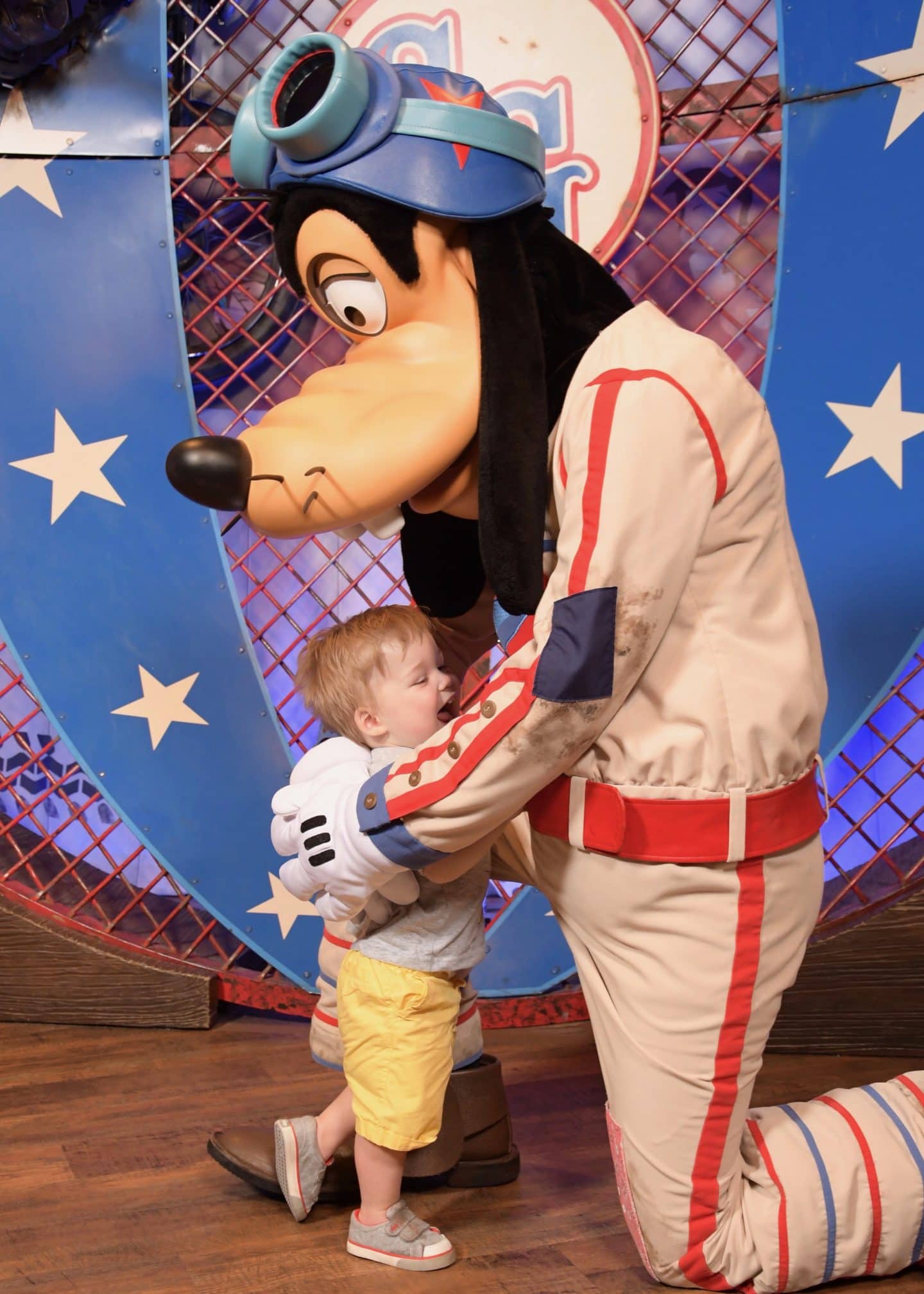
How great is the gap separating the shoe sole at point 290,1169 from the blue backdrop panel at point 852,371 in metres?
0.96

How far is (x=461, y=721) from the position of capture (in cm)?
125

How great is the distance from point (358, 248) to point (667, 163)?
998 millimetres

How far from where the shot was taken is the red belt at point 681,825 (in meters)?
1.24

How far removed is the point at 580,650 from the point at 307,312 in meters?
1.31

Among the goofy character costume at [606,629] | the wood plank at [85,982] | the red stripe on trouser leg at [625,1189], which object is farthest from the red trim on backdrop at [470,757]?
the wood plank at [85,982]

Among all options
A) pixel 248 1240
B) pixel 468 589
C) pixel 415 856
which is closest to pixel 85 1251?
pixel 248 1240

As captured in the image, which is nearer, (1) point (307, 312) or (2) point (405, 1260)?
(2) point (405, 1260)

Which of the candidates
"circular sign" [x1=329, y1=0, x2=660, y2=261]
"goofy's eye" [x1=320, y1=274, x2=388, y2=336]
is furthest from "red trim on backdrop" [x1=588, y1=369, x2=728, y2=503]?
"circular sign" [x1=329, y1=0, x2=660, y2=261]

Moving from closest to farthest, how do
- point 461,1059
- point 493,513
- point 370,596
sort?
point 493,513 < point 461,1059 < point 370,596

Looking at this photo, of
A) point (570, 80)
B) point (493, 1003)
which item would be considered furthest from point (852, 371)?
point (493, 1003)

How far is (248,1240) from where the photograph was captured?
145cm

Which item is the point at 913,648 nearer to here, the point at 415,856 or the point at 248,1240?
the point at 415,856

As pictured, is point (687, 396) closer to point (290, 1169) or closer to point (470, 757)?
point (470, 757)

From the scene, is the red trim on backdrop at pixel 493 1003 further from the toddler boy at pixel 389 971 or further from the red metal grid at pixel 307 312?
the toddler boy at pixel 389 971
